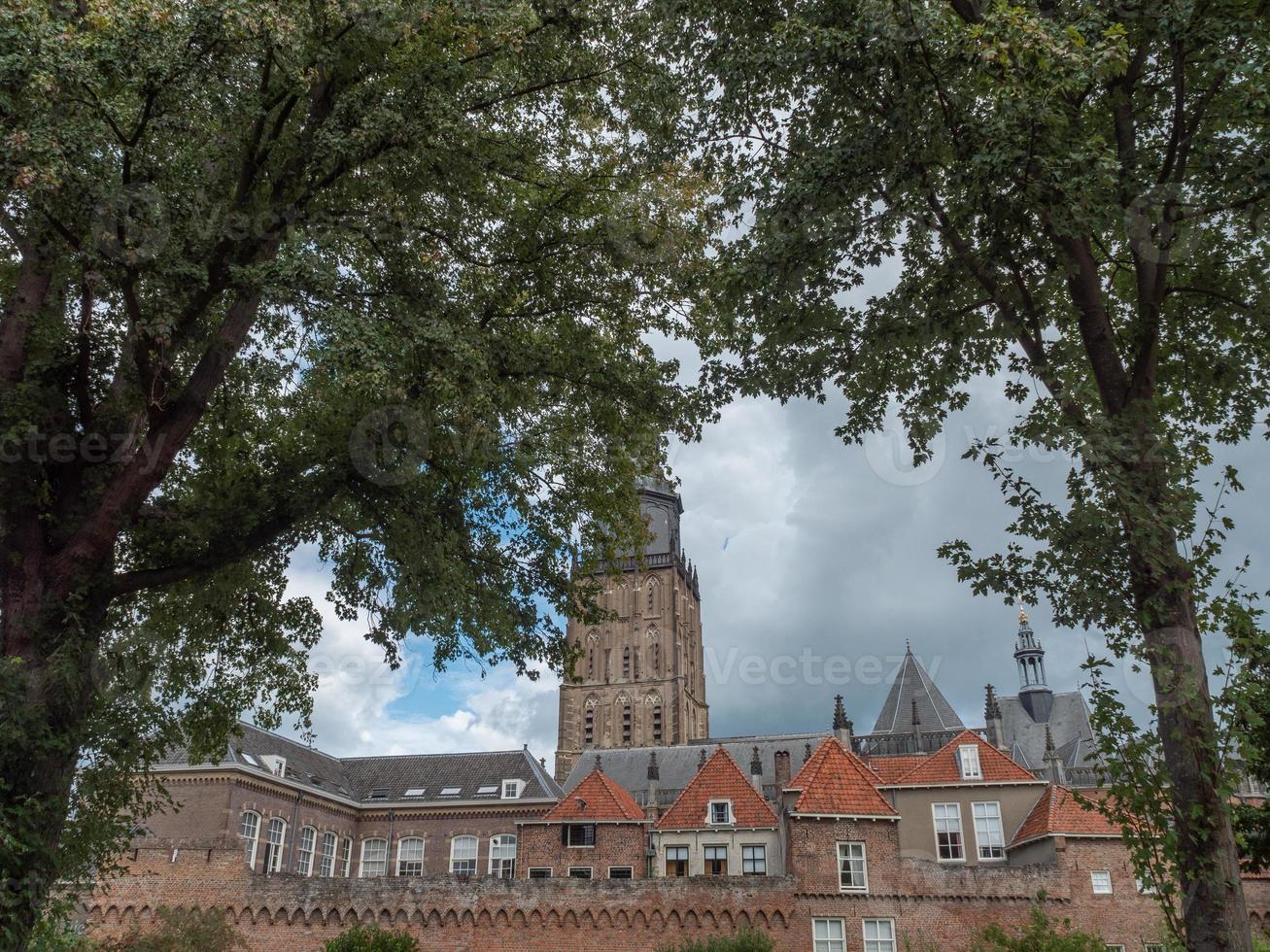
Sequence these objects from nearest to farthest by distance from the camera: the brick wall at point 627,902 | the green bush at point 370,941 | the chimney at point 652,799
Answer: the green bush at point 370,941 < the brick wall at point 627,902 < the chimney at point 652,799

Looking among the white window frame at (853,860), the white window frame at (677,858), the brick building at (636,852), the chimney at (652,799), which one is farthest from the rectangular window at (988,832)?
the chimney at (652,799)

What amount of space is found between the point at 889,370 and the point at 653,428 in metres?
3.60

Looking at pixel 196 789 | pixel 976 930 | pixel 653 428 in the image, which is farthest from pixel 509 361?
pixel 196 789

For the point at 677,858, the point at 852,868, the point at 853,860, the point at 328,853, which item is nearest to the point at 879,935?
the point at 852,868

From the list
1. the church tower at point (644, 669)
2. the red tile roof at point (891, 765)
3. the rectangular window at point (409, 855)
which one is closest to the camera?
the red tile roof at point (891, 765)

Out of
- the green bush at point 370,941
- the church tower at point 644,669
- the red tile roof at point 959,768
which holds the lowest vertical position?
the green bush at point 370,941

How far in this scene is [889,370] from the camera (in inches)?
484

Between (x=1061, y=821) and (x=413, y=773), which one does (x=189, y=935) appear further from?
(x=1061, y=821)

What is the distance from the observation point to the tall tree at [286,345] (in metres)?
9.62

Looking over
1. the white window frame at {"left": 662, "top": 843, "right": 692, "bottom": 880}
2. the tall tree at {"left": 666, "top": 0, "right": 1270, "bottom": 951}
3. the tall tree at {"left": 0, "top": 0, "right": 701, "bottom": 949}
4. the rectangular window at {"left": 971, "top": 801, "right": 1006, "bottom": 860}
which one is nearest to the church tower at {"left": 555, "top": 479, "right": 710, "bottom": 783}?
the white window frame at {"left": 662, "top": 843, "right": 692, "bottom": 880}

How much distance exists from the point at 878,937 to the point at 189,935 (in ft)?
63.9

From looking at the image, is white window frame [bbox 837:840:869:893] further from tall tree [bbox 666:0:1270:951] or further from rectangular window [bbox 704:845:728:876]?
tall tree [bbox 666:0:1270:951]

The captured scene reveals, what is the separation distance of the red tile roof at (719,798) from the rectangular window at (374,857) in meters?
18.9

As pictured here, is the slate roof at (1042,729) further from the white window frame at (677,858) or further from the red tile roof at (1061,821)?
the white window frame at (677,858)
